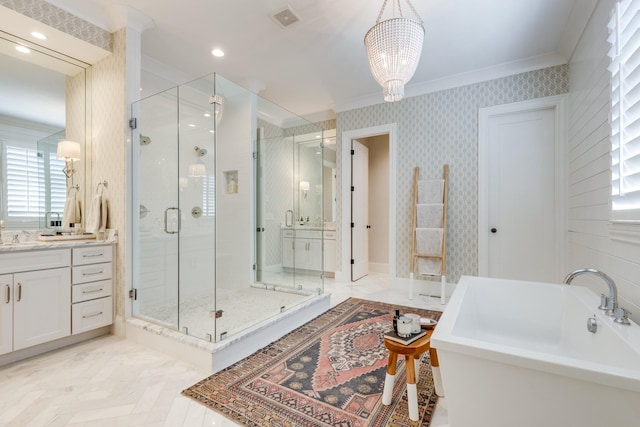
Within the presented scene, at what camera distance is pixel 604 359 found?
51.0 inches

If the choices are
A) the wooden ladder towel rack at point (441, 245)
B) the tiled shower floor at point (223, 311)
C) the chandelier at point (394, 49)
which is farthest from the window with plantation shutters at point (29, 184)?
the wooden ladder towel rack at point (441, 245)

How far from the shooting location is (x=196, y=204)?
9.54 feet

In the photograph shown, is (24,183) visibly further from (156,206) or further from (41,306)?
(41,306)

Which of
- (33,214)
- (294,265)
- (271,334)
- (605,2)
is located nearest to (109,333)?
(33,214)

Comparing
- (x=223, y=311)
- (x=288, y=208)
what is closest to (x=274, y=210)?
(x=288, y=208)

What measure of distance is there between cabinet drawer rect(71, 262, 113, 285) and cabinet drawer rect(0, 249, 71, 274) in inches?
4.2

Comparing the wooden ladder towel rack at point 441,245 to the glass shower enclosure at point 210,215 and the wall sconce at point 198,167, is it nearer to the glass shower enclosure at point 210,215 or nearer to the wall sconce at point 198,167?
the glass shower enclosure at point 210,215

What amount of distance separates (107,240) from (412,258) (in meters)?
3.31

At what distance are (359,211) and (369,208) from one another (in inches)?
36.3

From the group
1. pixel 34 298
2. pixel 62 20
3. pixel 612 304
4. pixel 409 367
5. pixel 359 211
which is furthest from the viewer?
pixel 359 211

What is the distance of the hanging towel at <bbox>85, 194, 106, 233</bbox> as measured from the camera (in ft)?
8.53

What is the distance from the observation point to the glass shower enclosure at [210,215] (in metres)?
2.62

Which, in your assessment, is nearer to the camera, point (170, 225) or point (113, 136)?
point (113, 136)

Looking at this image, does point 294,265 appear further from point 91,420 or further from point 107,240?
point 91,420
